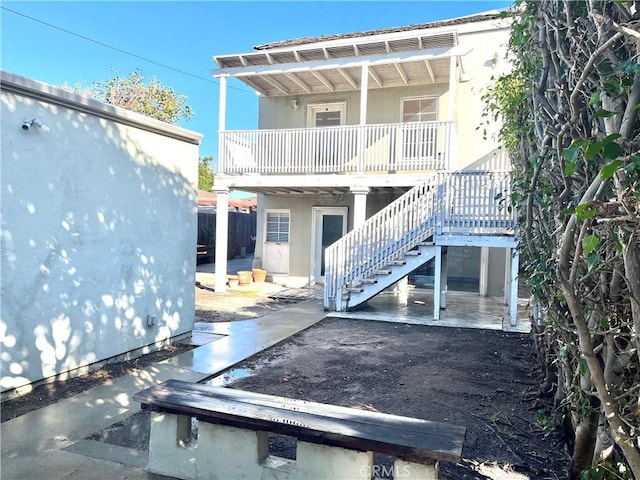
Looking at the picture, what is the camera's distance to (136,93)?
21547 millimetres

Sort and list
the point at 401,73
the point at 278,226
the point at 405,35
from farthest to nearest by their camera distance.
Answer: the point at 278,226, the point at 401,73, the point at 405,35

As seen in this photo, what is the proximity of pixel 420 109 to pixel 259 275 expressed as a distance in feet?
22.1

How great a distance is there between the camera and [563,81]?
3057 mm

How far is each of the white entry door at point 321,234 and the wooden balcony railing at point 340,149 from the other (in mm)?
2180

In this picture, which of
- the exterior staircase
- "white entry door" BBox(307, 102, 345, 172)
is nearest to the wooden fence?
"white entry door" BBox(307, 102, 345, 172)

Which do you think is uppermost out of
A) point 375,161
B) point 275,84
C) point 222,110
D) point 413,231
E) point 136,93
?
point 136,93

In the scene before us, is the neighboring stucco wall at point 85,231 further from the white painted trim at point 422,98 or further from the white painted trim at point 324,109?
the white painted trim at point 422,98

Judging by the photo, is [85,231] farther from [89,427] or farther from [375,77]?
[375,77]

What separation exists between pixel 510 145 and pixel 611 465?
4.99 meters

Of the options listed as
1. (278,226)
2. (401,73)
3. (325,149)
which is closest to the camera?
(325,149)

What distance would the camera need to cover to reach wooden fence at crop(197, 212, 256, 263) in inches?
759

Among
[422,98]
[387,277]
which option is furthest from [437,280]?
[422,98]

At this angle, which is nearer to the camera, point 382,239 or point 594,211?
point 594,211

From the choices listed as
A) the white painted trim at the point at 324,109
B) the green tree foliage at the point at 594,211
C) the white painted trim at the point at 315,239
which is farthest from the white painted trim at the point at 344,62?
the green tree foliage at the point at 594,211
